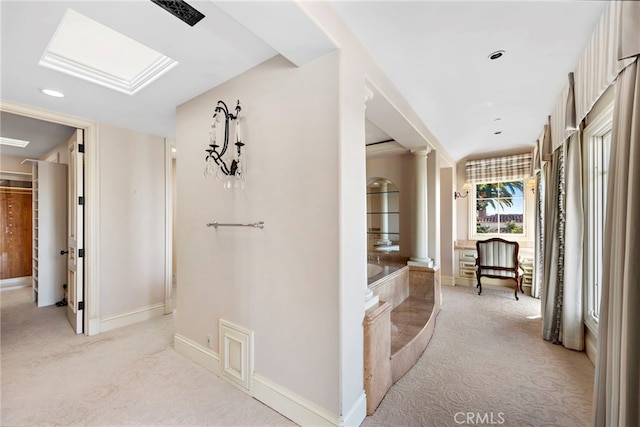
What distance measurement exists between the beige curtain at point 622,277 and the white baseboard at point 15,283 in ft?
25.4

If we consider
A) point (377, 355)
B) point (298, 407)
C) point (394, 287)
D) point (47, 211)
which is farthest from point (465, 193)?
point (47, 211)

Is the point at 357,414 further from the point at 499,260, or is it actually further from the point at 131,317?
the point at 499,260

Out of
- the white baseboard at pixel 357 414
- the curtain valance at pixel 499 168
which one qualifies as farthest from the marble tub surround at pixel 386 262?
the curtain valance at pixel 499 168

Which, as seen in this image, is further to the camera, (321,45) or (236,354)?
(236,354)

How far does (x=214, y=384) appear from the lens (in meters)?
2.06

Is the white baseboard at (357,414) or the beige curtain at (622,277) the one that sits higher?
the beige curtain at (622,277)

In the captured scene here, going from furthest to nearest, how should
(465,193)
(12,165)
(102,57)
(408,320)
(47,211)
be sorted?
1. (465,193)
2. (12,165)
3. (47,211)
4. (408,320)
5. (102,57)

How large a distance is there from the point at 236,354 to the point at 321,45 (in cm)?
220

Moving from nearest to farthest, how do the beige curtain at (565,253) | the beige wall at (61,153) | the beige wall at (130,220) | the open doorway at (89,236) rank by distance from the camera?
the beige curtain at (565,253) < the open doorway at (89,236) < the beige wall at (130,220) < the beige wall at (61,153)

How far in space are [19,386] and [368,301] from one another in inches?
108

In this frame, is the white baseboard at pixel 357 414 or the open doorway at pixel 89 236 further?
the open doorway at pixel 89 236

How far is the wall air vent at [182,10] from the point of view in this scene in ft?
4.50

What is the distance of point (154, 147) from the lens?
352 cm

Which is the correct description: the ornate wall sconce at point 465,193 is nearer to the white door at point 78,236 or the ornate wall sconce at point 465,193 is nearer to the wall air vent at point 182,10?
the wall air vent at point 182,10
